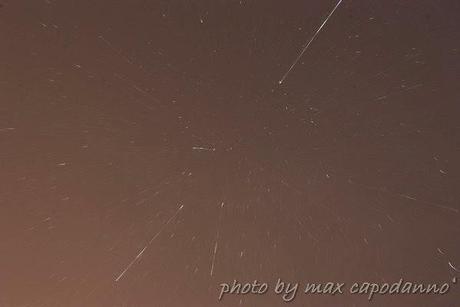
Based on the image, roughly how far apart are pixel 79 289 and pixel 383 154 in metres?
0.46

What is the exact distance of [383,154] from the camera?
781 mm

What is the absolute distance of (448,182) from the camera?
79 centimetres

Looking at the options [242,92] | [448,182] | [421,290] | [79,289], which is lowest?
[421,290]

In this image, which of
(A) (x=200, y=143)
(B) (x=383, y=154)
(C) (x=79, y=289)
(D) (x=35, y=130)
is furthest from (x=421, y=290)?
(D) (x=35, y=130)

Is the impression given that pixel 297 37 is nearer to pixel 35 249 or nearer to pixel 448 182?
pixel 448 182

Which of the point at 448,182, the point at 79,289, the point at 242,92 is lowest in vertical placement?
the point at 448,182

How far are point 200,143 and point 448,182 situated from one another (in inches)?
14.1

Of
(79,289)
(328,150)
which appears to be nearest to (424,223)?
(328,150)

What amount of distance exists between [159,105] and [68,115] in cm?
12

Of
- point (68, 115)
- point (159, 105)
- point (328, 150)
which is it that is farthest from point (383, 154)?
point (68, 115)

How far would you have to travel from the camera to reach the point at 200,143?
2.52 ft

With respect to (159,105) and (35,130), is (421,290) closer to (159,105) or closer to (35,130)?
(159,105)

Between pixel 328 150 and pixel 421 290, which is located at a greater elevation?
pixel 328 150

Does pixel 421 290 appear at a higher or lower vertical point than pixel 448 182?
lower
